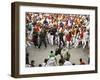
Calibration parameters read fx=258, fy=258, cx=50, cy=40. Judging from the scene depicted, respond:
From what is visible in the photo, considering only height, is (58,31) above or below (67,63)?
above

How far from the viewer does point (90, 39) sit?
7.47 feet

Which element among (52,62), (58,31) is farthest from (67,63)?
(58,31)

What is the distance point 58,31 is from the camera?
83.9 inches

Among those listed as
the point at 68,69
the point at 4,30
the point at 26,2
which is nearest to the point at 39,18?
the point at 26,2

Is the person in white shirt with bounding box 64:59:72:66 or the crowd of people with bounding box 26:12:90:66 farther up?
the crowd of people with bounding box 26:12:90:66

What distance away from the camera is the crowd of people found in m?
2.05

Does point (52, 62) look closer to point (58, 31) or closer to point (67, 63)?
point (67, 63)

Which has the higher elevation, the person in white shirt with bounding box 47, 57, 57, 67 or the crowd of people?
the crowd of people

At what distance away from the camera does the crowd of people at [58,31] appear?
80.6 inches

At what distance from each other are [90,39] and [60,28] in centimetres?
32

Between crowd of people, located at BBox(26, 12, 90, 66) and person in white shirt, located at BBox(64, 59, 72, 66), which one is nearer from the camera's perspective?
crowd of people, located at BBox(26, 12, 90, 66)

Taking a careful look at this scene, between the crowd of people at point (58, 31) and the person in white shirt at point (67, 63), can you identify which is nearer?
the crowd of people at point (58, 31)

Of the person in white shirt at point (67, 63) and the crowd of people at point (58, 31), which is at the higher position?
the crowd of people at point (58, 31)

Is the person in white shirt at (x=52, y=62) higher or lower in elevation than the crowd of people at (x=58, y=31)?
lower
